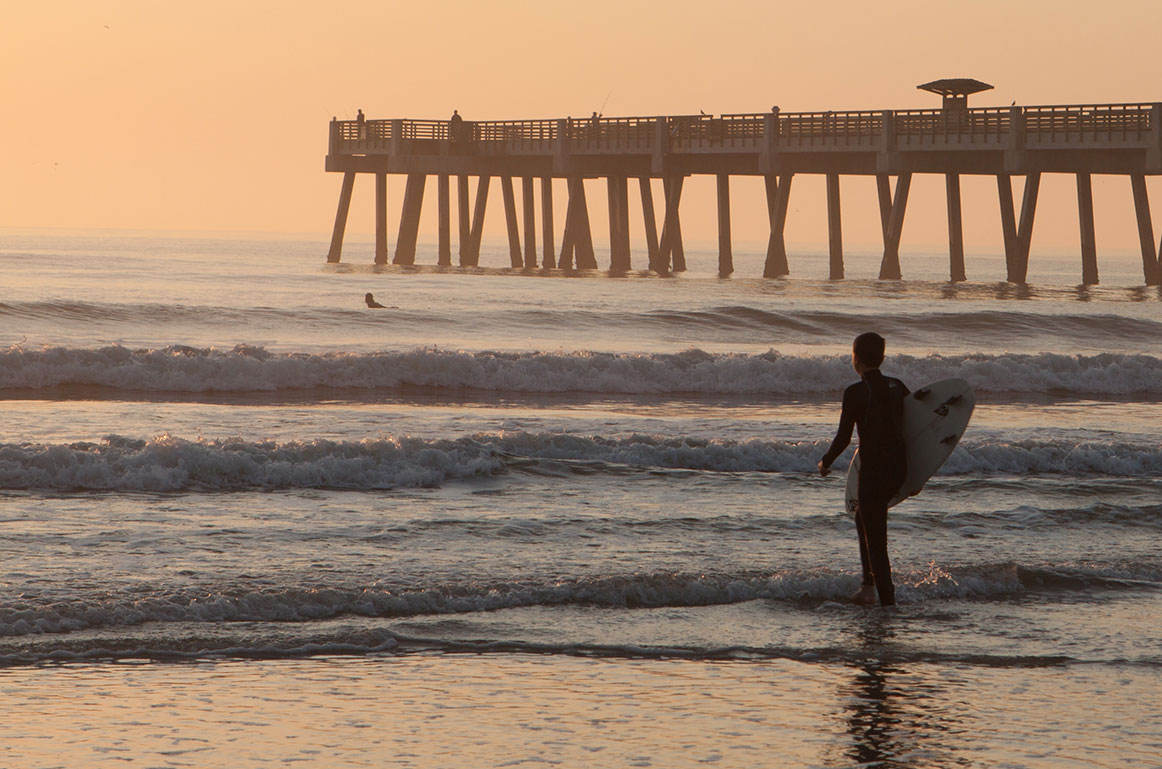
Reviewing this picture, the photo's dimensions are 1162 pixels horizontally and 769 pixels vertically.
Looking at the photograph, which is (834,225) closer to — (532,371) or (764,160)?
(764,160)

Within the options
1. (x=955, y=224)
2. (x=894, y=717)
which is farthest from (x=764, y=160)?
(x=894, y=717)

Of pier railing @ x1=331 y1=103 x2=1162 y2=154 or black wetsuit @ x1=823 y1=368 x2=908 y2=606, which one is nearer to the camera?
black wetsuit @ x1=823 y1=368 x2=908 y2=606

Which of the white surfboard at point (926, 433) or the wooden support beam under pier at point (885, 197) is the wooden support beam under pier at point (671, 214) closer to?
the wooden support beam under pier at point (885, 197)

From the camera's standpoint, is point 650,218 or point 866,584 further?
point 650,218

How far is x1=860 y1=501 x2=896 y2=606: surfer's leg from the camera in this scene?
8.01 m

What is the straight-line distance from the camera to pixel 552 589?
826 centimetres

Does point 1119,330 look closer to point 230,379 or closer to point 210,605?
point 230,379

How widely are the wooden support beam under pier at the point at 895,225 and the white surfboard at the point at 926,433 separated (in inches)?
1404

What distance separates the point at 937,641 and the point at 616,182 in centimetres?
4747

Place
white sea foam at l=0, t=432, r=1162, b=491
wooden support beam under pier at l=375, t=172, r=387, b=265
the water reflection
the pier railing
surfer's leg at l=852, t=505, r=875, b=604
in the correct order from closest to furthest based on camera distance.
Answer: the water reflection → surfer's leg at l=852, t=505, r=875, b=604 → white sea foam at l=0, t=432, r=1162, b=491 → the pier railing → wooden support beam under pier at l=375, t=172, r=387, b=265

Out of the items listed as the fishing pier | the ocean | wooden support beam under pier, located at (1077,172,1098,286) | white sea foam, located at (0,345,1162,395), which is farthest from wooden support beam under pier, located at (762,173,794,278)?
the ocean

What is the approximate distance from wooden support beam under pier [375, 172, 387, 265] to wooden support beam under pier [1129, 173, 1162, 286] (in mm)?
24898

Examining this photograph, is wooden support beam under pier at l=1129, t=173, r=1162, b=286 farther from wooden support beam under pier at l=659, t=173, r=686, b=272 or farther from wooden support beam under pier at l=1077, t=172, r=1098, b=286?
wooden support beam under pier at l=659, t=173, r=686, b=272

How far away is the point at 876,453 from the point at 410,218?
162ft
